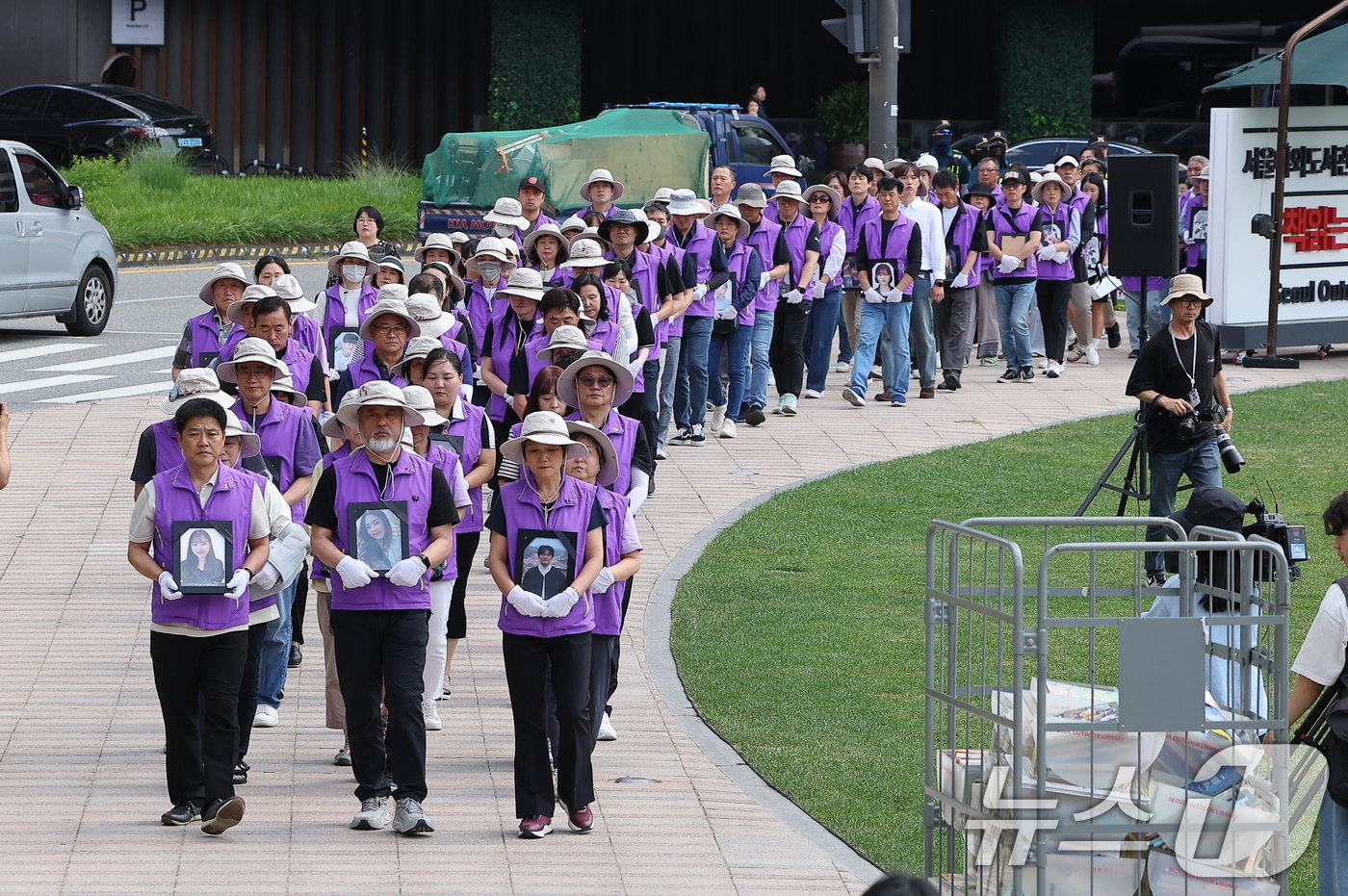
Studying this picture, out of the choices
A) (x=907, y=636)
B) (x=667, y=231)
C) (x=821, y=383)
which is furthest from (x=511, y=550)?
(x=821, y=383)

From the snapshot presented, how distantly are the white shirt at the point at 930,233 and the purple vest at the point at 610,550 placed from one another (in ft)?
33.2

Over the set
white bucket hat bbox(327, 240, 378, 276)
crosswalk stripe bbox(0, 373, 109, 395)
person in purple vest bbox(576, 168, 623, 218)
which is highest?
person in purple vest bbox(576, 168, 623, 218)

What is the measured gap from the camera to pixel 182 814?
7516mm

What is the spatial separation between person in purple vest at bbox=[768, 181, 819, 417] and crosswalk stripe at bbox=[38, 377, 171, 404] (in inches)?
211

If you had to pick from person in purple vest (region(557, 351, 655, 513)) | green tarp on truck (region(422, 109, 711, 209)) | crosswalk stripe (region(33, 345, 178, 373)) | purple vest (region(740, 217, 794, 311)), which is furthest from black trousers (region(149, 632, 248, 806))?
green tarp on truck (region(422, 109, 711, 209))

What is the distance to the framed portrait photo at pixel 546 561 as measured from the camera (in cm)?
737

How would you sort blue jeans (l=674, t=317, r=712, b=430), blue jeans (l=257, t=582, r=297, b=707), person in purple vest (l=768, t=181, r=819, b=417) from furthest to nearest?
person in purple vest (l=768, t=181, r=819, b=417) → blue jeans (l=674, t=317, r=712, b=430) → blue jeans (l=257, t=582, r=297, b=707)

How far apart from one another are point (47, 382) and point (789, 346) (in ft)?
21.7

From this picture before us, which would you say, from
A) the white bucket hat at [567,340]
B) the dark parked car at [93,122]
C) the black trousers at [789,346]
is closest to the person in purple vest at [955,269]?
the black trousers at [789,346]

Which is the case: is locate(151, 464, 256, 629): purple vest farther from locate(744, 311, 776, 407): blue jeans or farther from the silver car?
the silver car

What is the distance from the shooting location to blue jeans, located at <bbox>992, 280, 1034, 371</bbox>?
1869 cm

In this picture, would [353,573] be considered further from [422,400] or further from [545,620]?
[422,400]

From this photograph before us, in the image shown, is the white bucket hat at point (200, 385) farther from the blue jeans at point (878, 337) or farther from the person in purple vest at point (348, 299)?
the blue jeans at point (878, 337)

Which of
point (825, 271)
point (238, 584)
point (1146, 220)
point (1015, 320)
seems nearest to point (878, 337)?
point (825, 271)
